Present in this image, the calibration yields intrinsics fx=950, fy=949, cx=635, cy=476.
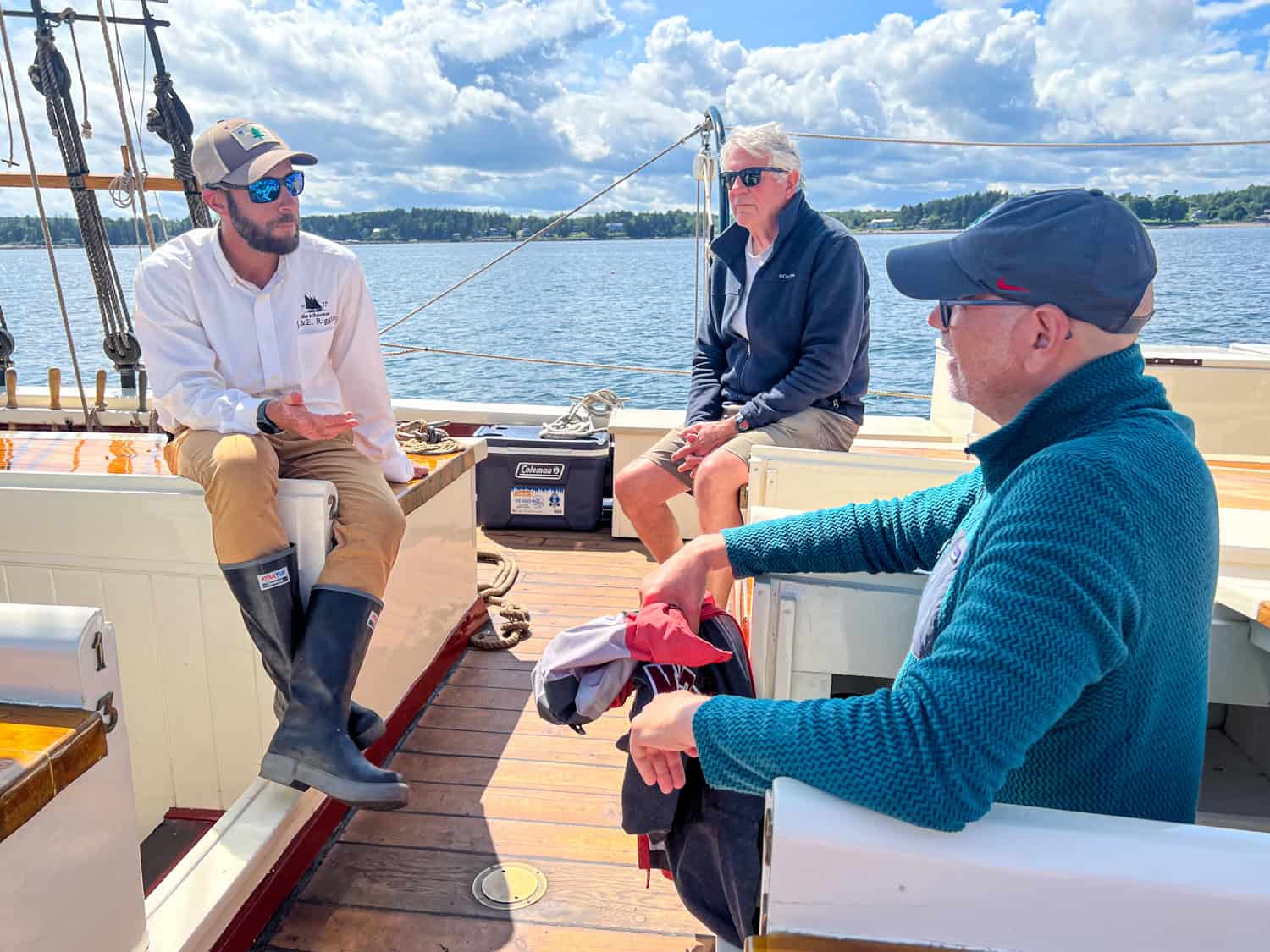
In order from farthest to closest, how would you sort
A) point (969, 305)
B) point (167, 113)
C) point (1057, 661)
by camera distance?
point (167, 113) → point (969, 305) → point (1057, 661)

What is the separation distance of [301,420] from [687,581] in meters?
0.91

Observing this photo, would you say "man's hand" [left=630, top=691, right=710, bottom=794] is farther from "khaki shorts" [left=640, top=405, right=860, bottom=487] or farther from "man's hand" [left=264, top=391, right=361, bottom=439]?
"khaki shorts" [left=640, top=405, right=860, bottom=487]

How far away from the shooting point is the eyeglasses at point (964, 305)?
842mm

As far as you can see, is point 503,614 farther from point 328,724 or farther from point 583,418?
point 583,418

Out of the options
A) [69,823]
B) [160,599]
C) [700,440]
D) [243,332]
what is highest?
[243,332]

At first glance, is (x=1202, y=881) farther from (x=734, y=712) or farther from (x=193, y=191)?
(x=193, y=191)

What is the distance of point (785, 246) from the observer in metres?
2.32

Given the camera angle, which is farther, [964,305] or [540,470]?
[540,470]

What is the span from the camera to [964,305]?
872 millimetres

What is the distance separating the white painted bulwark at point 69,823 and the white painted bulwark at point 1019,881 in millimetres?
799

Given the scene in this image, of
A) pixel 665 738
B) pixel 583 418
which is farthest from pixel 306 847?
pixel 583 418

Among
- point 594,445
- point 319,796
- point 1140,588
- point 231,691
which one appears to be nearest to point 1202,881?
point 1140,588

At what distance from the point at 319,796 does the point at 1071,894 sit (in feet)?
4.76

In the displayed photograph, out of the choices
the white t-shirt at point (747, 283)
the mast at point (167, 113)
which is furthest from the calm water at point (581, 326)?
the mast at point (167, 113)
